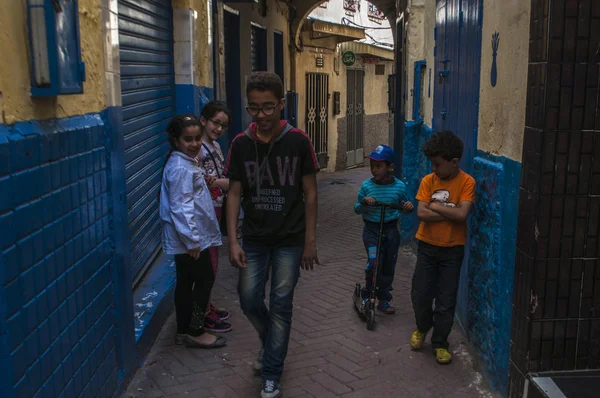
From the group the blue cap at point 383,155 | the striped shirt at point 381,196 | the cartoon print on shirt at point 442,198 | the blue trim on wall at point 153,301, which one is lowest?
the blue trim on wall at point 153,301

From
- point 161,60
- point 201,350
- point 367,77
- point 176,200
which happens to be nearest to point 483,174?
point 176,200

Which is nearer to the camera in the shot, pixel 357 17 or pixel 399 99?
pixel 399 99

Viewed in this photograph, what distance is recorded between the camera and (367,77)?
19859 mm

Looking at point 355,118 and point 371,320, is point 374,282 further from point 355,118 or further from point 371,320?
point 355,118

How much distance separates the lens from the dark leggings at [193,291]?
4.24 m

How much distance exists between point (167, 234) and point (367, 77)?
16542mm

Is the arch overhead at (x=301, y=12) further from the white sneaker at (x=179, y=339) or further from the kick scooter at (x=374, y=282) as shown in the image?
the white sneaker at (x=179, y=339)

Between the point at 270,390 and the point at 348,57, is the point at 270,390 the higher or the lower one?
the lower one

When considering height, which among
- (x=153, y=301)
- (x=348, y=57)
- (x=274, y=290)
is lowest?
(x=153, y=301)

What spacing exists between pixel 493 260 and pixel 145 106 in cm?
301

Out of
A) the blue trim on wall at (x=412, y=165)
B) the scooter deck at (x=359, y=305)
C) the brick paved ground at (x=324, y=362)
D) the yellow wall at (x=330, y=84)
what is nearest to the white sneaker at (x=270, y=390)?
the brick paved ground at (x=324, y=362)

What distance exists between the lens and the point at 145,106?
5148 millimetres

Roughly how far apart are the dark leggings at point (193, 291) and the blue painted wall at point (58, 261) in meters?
0.73

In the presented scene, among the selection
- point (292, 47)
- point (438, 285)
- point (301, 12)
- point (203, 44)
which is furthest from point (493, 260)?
point (301, 12)
